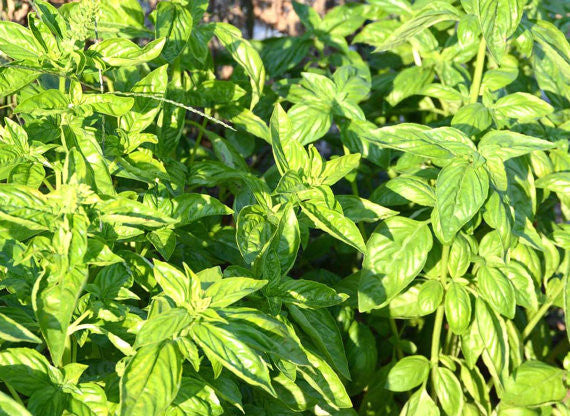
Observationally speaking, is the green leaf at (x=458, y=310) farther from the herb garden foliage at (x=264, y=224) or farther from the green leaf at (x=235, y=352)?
the green leaf at (x=235, y=352)

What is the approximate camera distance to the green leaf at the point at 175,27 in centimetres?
167

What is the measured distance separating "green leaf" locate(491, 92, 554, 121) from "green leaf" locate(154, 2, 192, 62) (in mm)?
775

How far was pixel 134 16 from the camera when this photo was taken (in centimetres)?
183

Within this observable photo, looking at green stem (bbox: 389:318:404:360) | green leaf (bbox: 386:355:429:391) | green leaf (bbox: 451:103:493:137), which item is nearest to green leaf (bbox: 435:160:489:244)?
green leaf (bbox: 451:103:493:137)

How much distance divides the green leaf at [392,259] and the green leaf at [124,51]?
0.62 metres

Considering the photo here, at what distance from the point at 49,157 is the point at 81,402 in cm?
58

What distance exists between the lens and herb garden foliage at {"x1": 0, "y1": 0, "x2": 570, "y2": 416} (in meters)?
1.15

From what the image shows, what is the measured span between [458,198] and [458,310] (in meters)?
0.31

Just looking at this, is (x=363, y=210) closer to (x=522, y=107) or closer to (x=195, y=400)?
(x=522, y=107)

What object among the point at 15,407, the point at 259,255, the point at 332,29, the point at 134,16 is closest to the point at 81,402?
the point at 15,407

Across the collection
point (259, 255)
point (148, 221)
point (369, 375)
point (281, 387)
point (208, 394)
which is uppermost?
point (148, 221)

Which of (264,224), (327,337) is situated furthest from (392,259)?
(264,224)

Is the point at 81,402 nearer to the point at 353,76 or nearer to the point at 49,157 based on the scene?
the point at 49,157

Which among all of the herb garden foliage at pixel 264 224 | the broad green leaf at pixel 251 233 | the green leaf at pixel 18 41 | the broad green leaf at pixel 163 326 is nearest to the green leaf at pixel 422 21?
the herb garden foliage at pixel 264 224
